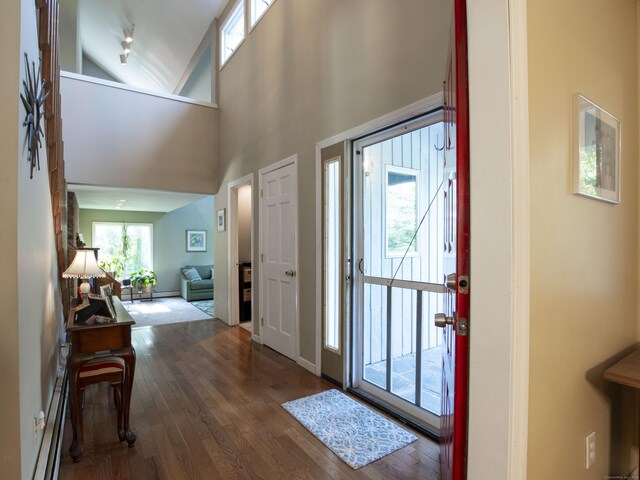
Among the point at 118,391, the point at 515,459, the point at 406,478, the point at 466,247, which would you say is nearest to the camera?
the point at 515,459

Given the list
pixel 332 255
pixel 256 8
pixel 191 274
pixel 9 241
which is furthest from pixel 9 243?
pixel 191 274

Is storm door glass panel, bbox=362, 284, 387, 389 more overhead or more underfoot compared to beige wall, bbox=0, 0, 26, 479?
more underfoot

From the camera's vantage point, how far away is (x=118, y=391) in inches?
84.6

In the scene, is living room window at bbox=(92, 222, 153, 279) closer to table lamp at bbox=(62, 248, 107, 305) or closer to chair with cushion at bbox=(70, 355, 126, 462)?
table lamp at bbox=(62, 248, 107, 305)

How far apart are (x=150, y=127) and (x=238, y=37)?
179 centimetres

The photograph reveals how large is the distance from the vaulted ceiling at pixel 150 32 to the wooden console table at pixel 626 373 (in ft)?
20.0

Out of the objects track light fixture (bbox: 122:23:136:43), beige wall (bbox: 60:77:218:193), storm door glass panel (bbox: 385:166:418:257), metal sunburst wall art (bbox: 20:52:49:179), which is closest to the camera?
metal sunburst wall art (bbox: 20:52:49:179)

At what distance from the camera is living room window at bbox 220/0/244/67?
4.93 meters

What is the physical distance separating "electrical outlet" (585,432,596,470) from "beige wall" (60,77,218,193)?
5.14 metres

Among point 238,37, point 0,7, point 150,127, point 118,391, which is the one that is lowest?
point 118,391

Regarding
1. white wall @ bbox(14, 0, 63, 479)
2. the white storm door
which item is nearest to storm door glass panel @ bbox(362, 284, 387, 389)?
the white storm door

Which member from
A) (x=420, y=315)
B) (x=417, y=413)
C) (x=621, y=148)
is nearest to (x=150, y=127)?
(x=420, y=315)

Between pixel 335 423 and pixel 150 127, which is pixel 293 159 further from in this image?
pixel 150 127

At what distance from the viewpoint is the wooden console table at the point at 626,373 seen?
129 cm
